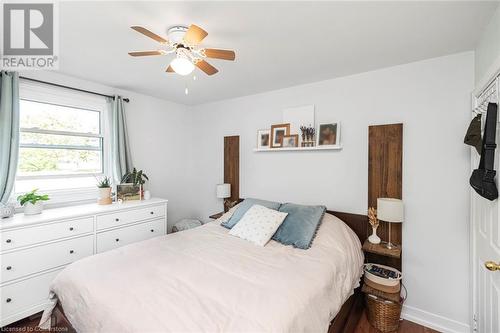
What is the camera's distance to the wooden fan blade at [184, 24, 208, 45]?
1402 mm

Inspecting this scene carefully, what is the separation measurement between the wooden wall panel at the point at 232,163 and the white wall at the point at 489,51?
2694mm

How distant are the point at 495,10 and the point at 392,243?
1983mm

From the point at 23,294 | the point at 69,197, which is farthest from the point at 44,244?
the point at 69,197

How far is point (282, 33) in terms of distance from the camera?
69.2 inches

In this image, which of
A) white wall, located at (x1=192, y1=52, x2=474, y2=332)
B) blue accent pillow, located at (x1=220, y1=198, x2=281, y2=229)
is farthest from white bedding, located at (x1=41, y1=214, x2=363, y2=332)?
white wall, located at (x1=192, y1=52, x2=474, y2=332)

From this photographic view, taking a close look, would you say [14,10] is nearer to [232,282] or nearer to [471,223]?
[232,282]

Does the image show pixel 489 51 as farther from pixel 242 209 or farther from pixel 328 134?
pixel 242 209

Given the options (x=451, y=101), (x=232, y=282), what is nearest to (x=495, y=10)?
(x=451, y=101)

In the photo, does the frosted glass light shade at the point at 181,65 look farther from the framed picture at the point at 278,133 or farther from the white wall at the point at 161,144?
the white wall at the point at 161,144

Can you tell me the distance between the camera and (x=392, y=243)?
7.46ft

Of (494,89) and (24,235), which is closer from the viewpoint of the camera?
(494,89)

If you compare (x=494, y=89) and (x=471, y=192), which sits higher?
(x=494, y=89)

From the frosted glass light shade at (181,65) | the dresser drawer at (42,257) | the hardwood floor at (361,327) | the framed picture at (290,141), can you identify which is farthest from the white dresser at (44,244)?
the framed picture at (290,141)

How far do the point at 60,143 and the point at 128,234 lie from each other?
1.42 m
